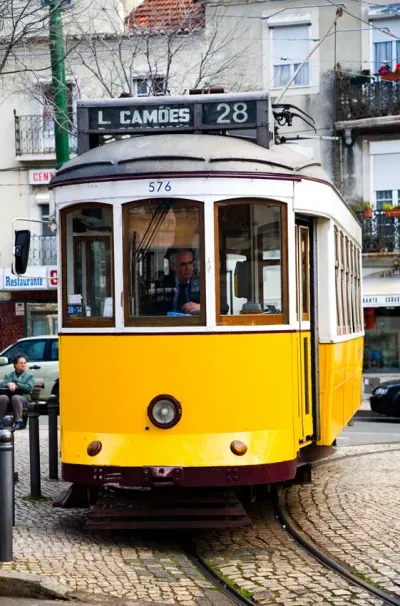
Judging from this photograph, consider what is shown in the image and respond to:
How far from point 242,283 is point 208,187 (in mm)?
775

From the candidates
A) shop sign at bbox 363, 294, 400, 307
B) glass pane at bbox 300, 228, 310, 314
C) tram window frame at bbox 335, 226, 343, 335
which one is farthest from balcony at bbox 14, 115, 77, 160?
glass pane at bbox 300, 228, 310, 314

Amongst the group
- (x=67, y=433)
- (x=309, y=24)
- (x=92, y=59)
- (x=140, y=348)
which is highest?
(x=309, y=24)

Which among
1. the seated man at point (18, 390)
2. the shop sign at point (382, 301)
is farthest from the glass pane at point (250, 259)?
the shop sign at point (382, 301)

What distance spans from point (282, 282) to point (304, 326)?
0.75 meters

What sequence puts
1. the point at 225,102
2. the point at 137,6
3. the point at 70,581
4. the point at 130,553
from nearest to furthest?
the point at 70,581 → the point at 130,553 → the point at 225,102 → the point at 137,6

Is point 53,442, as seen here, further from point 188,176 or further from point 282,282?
point 188,176

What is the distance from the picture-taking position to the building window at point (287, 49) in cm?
3064

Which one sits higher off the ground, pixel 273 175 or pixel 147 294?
pixel 273 175

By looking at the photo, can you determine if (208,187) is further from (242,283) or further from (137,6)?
(137,6)

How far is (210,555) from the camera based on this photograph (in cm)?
893

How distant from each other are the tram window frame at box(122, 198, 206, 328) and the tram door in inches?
37.0

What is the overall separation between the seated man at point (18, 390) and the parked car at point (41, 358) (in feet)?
19.7

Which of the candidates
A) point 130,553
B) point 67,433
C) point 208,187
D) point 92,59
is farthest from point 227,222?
point 92,59

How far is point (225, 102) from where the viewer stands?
9.68 m
